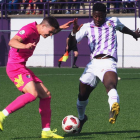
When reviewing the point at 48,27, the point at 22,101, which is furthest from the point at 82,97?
the point at 48,27

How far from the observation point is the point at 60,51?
28.6 meters

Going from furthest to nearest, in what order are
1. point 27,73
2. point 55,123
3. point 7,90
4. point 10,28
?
1. point 10,28
2. point 7,90
3. point 55,123
4. point 27,73

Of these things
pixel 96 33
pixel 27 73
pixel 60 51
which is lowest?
pixel 60 51

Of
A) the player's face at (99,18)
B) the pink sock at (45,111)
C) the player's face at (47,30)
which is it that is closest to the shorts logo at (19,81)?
the pink sock at (45,111)

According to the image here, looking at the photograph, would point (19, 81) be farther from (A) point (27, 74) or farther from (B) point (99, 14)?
(B) point (99, 14)

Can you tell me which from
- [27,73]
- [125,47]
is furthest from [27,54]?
[125,47]

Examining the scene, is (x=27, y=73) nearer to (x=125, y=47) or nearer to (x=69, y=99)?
(x=69, y=99)

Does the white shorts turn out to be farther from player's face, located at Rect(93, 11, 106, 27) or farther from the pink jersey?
the pink jersey

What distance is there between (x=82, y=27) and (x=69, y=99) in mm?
4483

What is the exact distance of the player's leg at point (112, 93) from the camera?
6.40 m

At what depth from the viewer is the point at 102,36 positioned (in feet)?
24.7

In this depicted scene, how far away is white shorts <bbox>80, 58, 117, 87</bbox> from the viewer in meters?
7.21

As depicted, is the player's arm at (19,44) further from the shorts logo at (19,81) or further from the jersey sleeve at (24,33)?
the shorts logo at (19,81)

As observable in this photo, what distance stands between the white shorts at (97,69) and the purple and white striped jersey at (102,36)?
14 cm
